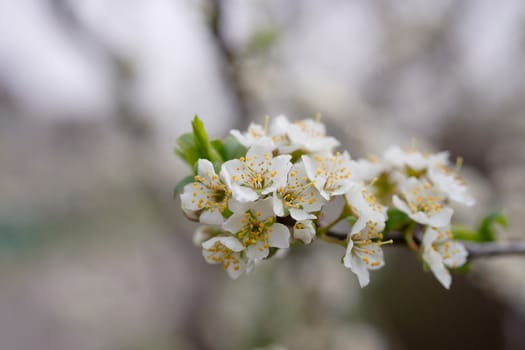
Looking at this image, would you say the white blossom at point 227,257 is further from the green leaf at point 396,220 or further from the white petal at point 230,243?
the green leaf at point 396,220

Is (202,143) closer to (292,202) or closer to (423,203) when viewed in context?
(292,202)

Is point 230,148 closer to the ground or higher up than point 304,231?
higher up

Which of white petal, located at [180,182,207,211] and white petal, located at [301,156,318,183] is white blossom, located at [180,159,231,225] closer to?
white petal, located at [180,182,207,211]

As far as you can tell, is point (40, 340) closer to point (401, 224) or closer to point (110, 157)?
point (110, 157)

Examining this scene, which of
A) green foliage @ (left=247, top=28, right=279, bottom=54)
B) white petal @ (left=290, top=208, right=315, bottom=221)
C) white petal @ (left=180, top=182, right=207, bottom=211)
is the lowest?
white petal @ (left=290, top=208, right=315, bottom=221)

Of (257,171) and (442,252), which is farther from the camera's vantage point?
(442,252)

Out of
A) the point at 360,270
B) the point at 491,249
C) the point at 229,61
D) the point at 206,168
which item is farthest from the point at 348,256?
the point at 229,61

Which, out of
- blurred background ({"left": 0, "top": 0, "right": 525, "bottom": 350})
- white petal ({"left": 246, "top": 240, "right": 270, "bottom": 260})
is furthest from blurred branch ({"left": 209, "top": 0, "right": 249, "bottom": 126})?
white petal ({"left": 246, "top": 240, "right": 270, "bottom": 260})
